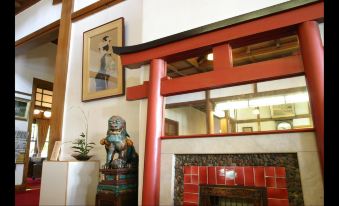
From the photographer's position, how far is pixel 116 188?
7.33 ft

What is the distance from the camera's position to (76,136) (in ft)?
12.2

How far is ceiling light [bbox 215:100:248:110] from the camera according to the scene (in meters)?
1.90

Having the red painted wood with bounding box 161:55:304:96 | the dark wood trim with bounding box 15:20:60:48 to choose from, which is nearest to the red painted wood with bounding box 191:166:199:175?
the red painted wood with bounding box 161:55:304:96

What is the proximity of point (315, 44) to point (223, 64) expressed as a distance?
684 millimetres

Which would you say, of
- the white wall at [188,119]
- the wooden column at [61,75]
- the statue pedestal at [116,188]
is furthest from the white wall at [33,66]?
the white wall at [188,119]

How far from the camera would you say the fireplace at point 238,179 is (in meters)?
1.56

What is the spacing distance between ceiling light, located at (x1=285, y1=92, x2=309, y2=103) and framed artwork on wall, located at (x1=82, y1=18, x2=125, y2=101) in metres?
2.23

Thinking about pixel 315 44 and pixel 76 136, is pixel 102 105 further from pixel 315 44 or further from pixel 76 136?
pixel 315 44

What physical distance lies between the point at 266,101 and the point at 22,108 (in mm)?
5925

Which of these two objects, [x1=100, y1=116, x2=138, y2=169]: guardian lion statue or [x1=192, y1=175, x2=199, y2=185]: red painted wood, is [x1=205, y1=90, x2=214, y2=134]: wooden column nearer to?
[x1=192, y1=175, x2=199, y2=185]: red painted wood

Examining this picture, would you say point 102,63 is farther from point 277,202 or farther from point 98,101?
point 277,202
